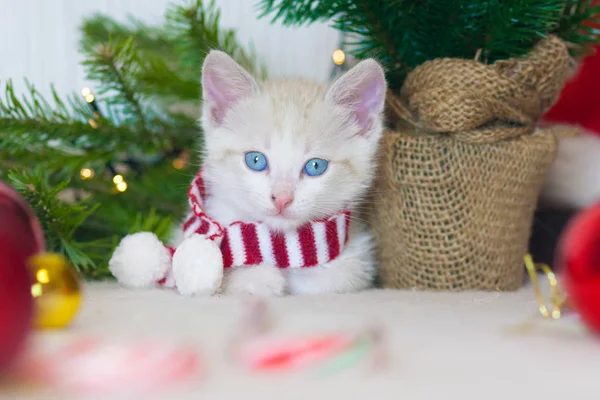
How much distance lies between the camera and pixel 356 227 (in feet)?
3.36

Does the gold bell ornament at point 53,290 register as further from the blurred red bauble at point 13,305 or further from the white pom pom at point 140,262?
the white pom pom at point 140,262

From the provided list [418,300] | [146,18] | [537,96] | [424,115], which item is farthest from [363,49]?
[146,18]

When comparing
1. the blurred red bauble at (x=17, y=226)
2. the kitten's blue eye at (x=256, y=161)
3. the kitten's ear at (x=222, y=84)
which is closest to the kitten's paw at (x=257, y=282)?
the kitten's blue eye at (x=256, y=161)

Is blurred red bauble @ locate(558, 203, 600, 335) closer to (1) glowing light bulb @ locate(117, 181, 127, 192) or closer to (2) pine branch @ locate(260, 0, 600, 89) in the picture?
(2) pine branch @ locate(260, 0, 600, 89)

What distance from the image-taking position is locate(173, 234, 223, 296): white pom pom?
2.71 ft

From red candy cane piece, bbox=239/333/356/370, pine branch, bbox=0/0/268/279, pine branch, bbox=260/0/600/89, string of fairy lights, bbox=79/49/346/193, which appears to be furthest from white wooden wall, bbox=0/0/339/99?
red candy cane piece, bbox=239/333/356/370

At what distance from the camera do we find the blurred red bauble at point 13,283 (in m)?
0.44

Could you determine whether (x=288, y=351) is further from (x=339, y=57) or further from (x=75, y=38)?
(x=75, y=38)

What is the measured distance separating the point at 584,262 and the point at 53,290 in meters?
0.45

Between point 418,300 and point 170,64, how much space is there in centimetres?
78

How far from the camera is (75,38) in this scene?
1.33 meters

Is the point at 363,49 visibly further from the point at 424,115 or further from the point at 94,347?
the point at 94,347

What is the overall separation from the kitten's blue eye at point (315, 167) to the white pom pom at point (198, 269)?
0.58 ft

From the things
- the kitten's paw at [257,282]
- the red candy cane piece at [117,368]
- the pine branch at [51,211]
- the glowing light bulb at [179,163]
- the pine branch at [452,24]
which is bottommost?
the glowing light bulb at [179,163]
